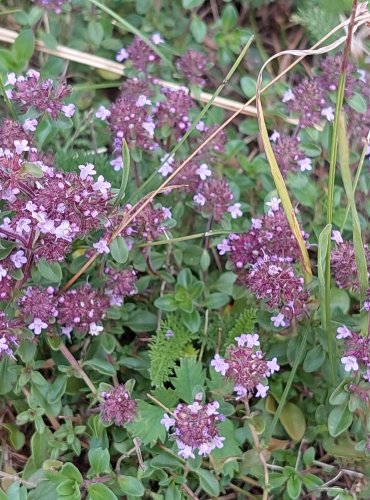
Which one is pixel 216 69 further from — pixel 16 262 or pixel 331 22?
pixel 16 262

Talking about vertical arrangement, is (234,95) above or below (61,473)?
above

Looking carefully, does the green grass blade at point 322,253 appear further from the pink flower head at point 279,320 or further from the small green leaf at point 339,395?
the small green leaf at point 339,395

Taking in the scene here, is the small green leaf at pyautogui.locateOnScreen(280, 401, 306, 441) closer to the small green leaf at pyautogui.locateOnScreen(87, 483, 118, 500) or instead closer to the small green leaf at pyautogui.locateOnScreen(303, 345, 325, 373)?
the small green leaf at pyautogui.locateOnScreen(303, 345, 325, 373)

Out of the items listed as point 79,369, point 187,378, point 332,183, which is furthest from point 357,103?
point 79,369

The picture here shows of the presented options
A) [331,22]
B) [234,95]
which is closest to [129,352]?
[234,95]

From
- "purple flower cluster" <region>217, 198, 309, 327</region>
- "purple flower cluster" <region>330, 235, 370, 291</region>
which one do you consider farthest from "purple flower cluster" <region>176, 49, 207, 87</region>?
"purple flower cluster" <region>330, 235, 370, 291</region>

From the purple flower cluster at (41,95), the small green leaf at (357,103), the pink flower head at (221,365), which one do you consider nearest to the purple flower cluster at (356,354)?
the pink flower head at (221,365)
